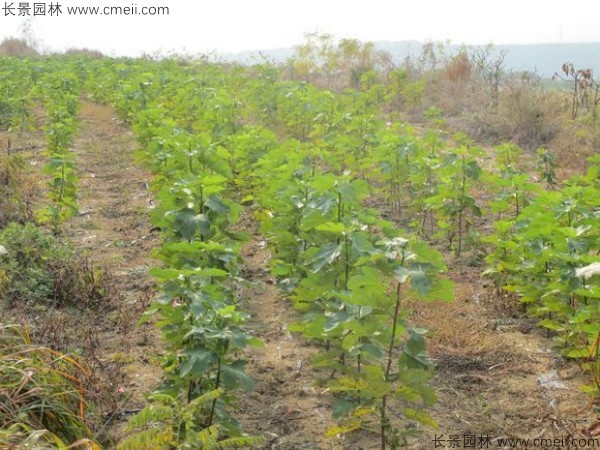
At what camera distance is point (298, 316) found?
549cm

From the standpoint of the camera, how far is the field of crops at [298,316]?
11.5 feet

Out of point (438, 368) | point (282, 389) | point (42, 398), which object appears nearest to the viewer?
point (42, 398)

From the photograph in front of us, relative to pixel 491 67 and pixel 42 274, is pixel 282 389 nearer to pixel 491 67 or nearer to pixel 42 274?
pixel 42 274

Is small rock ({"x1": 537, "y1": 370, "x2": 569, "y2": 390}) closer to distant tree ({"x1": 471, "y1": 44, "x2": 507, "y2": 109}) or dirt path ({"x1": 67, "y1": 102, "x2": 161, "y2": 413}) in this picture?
dirt path ({"x1": 67, "y1": 102, "x2": 161, "y2": 413})

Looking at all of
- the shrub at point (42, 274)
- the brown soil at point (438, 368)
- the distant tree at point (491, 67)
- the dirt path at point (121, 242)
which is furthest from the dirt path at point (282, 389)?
the distant tree at point (491, 67)

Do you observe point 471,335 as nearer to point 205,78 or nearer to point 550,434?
point 550,434

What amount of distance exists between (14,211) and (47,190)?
6.46 feet

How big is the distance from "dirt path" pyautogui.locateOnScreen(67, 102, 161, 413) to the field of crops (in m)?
0.03

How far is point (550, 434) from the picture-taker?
391 cm

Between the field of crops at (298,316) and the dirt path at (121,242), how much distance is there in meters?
0.03

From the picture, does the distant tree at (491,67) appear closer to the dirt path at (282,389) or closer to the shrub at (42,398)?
the dirt path at (282,389)

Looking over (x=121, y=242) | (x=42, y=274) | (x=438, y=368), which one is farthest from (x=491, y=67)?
(x=42, y=274)

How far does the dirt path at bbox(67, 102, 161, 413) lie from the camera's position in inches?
182

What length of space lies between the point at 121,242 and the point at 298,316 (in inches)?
101
